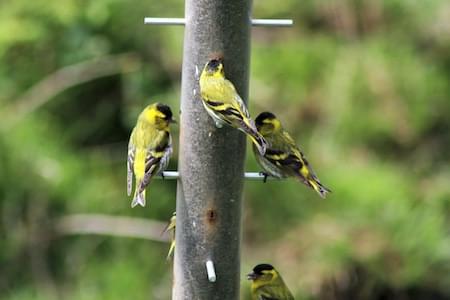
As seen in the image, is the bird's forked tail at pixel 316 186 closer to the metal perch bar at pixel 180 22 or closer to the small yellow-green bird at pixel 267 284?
the small yellow-green bird at pixel 267 284

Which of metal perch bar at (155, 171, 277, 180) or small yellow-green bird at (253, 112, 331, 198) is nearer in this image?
metal perch bar at (155, 171, 277, 180)

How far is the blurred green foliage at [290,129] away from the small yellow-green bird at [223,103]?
2150 millimetres

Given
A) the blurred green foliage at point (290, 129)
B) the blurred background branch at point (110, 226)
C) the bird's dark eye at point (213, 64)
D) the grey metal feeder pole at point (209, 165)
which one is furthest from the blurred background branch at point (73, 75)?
the bird's dark eye at point (213, 64)

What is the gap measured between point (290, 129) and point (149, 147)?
276 cm

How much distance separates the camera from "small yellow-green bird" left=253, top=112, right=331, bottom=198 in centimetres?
448

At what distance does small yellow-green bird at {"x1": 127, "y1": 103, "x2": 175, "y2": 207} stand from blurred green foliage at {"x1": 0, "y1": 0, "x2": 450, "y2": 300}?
178cm

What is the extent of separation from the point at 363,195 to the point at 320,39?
4.99 ft

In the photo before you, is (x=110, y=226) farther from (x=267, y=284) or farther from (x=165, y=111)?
(x=165, y=111)

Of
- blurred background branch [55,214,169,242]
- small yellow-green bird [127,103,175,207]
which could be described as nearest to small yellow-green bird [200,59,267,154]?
small yellow-green bird [127,103,175,207]

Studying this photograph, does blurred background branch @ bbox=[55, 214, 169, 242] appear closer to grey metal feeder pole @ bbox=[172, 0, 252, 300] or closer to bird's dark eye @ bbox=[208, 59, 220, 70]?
grey metal feeder pole @ bbox=[172, 0, 252, 300]

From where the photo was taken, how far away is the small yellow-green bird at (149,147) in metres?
4.30

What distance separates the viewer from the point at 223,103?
4.00m

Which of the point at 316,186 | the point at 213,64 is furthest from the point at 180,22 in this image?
the point at 316,186

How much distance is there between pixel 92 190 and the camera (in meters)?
6.52
